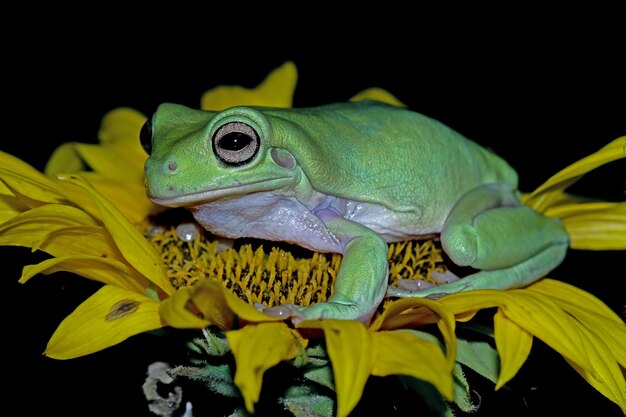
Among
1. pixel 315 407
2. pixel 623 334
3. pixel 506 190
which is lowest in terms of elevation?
pixel 315 407

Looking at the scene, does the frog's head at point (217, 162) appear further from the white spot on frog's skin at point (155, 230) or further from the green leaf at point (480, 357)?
the green leaf at point (480, 357)

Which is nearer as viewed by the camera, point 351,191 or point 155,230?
point 351,191

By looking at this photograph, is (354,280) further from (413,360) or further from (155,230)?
(155,230)

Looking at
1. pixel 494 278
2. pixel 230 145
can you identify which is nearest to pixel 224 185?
pixel 230 145

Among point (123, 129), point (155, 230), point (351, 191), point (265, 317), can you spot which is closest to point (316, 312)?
point (265, 317)

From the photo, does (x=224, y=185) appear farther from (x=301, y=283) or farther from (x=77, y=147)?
(x=77, y=147)

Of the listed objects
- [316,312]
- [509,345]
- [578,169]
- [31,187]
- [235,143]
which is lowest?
[509,345]
